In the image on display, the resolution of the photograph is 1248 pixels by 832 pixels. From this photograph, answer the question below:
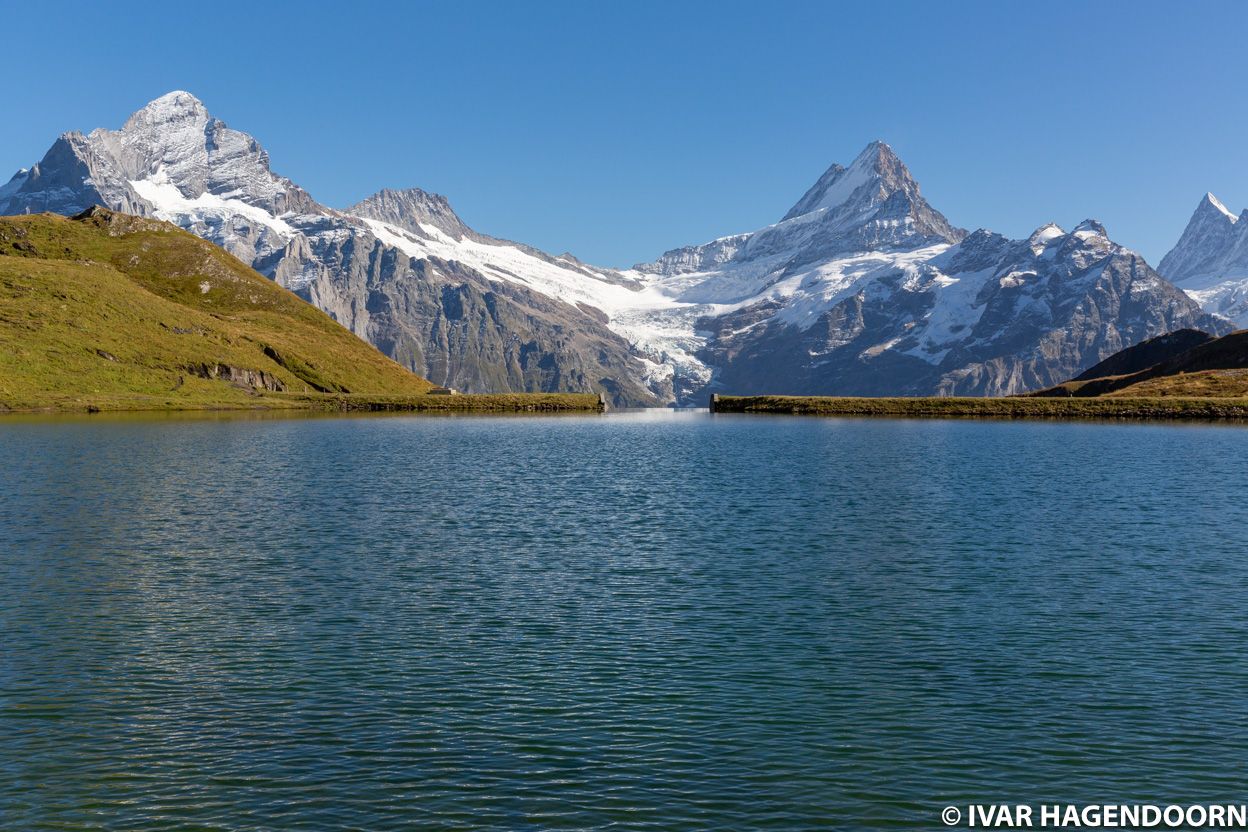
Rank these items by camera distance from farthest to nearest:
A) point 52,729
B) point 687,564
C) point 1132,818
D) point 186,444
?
point 186,444, point 687,564, point 52,729, point 1132,818

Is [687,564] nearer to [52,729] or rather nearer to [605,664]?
[605,664]

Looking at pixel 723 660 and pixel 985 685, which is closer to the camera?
pixel 985 685

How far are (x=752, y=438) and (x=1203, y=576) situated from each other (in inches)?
5267

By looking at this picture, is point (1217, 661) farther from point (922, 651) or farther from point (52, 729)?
point (52, 729)

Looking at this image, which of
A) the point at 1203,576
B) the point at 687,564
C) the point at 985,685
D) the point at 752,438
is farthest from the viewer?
the point at 752,438

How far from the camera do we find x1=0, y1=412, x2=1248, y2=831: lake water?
82.9 ft

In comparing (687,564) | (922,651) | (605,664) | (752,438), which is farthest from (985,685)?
(752,438)

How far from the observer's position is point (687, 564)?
5506cm

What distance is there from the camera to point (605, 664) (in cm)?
3591

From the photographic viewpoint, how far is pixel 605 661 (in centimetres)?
3625

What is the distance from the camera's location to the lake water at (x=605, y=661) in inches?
995

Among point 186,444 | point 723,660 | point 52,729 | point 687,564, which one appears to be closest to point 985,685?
point 723,660

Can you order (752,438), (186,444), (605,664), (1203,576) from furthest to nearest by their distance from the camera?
(752,438)
(186,444)
(1203,576)
(605,664)

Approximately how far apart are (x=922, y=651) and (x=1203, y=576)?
22768 millimetres
